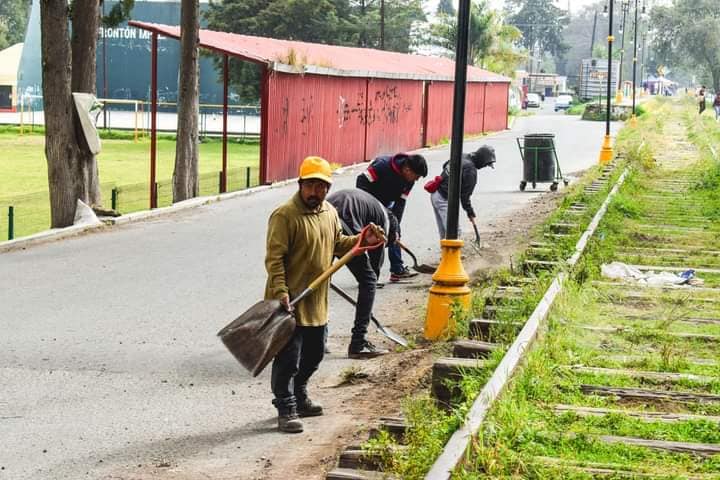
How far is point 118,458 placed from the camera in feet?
23.7

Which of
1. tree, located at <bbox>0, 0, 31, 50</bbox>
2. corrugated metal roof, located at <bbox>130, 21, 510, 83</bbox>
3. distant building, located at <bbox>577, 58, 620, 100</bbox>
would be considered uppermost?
tree, located at <bbox>0, 0, 31, 50</bbox>

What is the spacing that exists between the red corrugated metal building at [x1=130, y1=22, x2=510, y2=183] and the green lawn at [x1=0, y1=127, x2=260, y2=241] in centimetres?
145

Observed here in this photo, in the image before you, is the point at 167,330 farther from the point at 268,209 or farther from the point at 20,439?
the point at 268,209

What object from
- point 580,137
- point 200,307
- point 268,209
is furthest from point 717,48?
point 200,307

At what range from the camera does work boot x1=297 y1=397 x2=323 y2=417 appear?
27.0 ft

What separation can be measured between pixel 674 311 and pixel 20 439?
5.77 m

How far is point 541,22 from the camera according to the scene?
7023 inches

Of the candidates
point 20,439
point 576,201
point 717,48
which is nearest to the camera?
point 20,439

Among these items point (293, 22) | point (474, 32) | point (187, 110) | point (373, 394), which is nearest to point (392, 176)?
point (373, 394)

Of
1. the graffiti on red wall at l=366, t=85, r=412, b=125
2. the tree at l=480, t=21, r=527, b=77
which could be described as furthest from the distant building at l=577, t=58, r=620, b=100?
the graffiti on red wall at l=366, t=85, r=412, b=125

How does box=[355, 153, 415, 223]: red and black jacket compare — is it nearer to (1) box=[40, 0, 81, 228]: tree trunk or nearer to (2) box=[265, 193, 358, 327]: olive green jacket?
(2) box=[265, 193, 358, 327]: olive green jacket

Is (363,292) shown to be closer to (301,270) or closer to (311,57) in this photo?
(301,270)

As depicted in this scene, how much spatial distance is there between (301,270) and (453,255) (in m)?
2.86

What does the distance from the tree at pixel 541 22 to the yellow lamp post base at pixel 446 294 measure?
169213 millimetres
